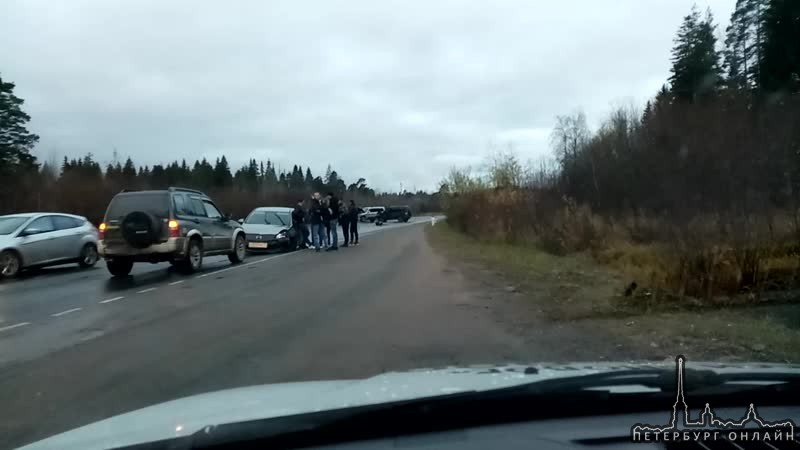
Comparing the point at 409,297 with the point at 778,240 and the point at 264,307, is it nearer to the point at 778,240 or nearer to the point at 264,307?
the point at 264,307

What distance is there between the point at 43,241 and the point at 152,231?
12.7 ft

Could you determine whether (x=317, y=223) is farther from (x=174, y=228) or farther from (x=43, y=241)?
(x=43, y=241)

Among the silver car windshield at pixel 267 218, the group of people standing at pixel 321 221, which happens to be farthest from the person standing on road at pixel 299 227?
the silver car windshield at pixel 267 218

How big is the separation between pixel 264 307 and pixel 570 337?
4.95 meters

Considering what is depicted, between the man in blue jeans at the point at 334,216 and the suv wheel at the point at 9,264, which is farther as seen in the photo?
the man in blue jeans at the point at 334,216

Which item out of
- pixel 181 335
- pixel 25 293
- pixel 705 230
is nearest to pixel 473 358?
pixel 181 335

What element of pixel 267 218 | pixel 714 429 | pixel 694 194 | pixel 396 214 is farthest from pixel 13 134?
pixel 714 429

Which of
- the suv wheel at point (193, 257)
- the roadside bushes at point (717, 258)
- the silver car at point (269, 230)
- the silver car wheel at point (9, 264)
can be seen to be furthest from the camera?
the silver car at point (269, 230)

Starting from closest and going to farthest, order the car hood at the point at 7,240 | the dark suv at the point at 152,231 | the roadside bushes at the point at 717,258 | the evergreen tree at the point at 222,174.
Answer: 1. the roadside bushes at the point at 717,258
2. the dark suv at the point at 152,231
3. the car hood at the point at 7,240
4. the evergreen tree at the point at 222,174

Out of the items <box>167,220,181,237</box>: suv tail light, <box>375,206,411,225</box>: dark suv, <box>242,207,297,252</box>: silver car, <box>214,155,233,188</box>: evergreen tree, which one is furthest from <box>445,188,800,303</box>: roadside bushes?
<box>214,155,233,188</box>: evergreen tree

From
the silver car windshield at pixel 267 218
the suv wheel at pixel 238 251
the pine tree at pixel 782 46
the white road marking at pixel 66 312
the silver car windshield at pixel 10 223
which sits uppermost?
the pine tree at pixel 782 46

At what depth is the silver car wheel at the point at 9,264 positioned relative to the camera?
1584cm

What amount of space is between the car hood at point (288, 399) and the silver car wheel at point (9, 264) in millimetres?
14579

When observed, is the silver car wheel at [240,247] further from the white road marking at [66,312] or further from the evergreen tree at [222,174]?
the evergreen tree at [222,174]
